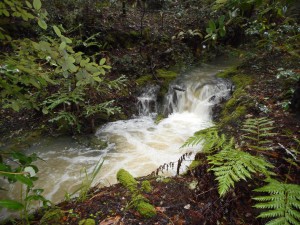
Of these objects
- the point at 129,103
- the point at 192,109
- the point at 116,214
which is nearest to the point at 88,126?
the point at 129,103

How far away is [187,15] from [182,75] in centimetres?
431

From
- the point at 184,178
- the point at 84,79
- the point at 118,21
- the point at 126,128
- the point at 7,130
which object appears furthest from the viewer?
the point at 118,21

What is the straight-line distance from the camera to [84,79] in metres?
1.64

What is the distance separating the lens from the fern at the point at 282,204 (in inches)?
61.2

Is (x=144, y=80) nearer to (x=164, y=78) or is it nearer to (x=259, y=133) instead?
(x=164, y=78)

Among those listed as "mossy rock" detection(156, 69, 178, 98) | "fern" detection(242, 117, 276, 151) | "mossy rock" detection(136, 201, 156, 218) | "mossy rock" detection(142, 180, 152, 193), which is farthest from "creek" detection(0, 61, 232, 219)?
"mossy rock" detection(136, 201, 156, 218)

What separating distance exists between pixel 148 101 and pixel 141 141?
1.94 metres

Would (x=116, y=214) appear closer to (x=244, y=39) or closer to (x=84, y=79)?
(x=84, y=79)

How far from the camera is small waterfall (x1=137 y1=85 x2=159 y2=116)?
7.54 meters

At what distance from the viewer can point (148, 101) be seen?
7.64m

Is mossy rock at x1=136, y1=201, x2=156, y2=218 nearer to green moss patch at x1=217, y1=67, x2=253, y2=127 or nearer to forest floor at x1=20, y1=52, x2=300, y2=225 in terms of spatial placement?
forest floor at x1=20, y1=52, x2=300, y2=225

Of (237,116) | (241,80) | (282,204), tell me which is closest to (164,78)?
(241,80)

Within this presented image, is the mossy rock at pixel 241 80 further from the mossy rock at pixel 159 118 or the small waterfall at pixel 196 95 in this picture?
the mossy rock at pixel 159 118

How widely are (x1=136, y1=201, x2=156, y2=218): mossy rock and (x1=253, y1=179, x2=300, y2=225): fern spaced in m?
1.12
